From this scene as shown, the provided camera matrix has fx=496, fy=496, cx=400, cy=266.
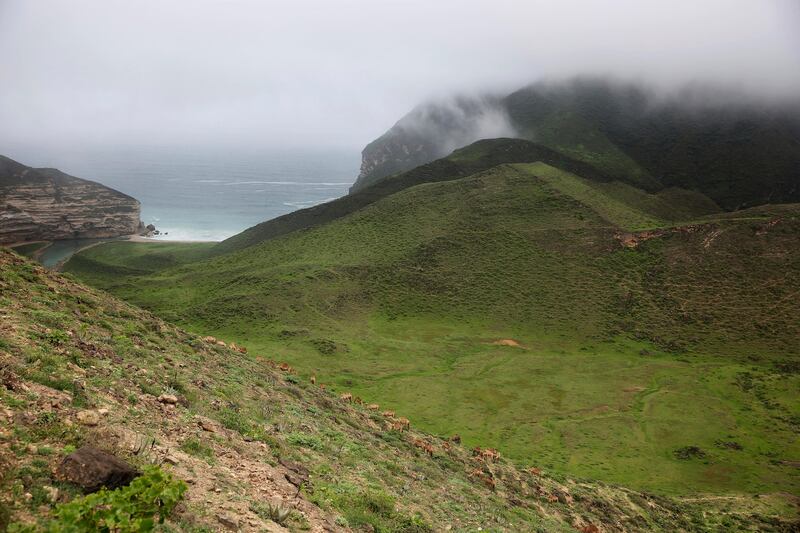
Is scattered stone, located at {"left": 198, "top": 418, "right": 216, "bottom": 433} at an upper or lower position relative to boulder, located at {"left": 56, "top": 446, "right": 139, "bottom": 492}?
lower

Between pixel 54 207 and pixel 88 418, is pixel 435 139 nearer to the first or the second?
pixel 54 207

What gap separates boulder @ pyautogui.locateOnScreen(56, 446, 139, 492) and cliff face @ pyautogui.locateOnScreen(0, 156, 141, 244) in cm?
12672

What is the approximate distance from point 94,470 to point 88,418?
2319mm

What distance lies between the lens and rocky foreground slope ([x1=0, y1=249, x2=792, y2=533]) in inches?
312

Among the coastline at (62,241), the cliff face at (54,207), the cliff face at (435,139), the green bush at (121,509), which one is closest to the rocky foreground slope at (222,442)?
the green bush at (121,509)

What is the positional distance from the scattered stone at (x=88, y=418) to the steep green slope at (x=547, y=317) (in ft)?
100

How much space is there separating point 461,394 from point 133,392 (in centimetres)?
3700

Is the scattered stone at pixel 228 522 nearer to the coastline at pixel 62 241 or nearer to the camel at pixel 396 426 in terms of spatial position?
the camel at pixel 396 426

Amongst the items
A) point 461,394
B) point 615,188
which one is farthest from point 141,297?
point 615,188

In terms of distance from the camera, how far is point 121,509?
17.9 feet

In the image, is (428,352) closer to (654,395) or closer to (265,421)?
(654,395)

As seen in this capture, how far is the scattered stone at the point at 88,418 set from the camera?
28.3 feet

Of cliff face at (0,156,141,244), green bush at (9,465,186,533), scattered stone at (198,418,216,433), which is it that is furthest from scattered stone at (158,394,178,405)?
cliff face at (0,156,141,244)

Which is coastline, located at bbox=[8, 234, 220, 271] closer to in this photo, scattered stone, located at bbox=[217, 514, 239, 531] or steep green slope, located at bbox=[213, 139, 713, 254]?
steep green slope, located at bbox=[213, 139, 713, 254]
